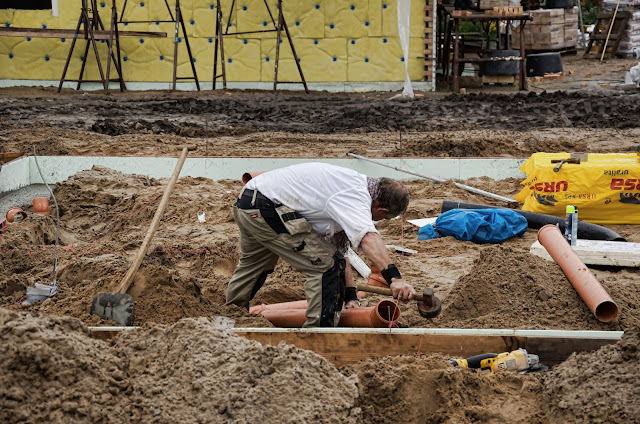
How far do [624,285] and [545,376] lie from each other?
6.87 ft

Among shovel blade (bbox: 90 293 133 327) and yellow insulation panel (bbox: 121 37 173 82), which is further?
yellow insulation panel (bbox: 121 37 173 82)

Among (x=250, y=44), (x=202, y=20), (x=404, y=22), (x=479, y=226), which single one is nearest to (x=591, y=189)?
(x=479, y=226)

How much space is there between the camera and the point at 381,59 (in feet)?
53.7

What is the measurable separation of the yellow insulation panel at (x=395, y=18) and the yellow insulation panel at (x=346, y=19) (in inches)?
13.6

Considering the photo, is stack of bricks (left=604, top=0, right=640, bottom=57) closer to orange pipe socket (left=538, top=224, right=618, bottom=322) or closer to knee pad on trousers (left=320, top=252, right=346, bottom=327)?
orange pipe socket (left=538, top=224, right=618, bottom=322)

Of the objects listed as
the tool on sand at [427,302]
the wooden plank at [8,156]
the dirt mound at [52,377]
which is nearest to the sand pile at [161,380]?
the dirt mound at [52,377]

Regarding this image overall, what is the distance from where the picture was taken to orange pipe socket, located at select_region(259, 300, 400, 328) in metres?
4.53

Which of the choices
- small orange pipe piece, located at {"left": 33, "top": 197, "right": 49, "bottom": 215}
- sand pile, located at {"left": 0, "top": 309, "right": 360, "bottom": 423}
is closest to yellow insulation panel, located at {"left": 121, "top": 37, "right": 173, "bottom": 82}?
small orange pipe piece, located at {"left": 33, "top": 197, "right": 49, "bottom": 215}

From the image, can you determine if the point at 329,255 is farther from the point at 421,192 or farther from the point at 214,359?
the point at 421,192

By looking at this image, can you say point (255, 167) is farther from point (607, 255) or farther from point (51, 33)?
point (51, 33)

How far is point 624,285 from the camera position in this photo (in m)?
5.44

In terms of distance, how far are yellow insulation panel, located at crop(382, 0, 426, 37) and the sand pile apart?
44.0 feet

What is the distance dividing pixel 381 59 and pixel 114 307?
42.0 feet

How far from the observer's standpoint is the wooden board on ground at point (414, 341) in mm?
3963
